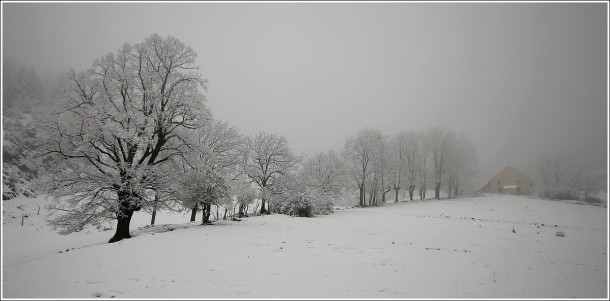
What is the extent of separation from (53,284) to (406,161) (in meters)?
57.7

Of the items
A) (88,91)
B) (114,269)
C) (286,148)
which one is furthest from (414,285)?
(286,148)

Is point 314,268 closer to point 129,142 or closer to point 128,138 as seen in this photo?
point 128,138

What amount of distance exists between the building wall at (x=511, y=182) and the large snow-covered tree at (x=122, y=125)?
290ft

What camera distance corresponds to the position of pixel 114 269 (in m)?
9.55

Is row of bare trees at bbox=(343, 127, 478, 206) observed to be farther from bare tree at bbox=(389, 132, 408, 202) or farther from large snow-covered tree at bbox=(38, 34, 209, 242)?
large snow-covered tree at bbox=(38, 34, 209, 242)

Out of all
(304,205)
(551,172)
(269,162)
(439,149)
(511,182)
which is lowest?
(304,205)

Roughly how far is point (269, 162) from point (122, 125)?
23646 millimetres

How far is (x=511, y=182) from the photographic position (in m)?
76.4

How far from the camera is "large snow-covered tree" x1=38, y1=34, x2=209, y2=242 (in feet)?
48.2

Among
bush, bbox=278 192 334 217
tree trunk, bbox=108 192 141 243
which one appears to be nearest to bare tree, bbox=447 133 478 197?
bush, bbox=278 192 334 217

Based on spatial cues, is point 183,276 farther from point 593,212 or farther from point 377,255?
point 593,212

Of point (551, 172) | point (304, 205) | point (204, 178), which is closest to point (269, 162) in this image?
point (304, 205)

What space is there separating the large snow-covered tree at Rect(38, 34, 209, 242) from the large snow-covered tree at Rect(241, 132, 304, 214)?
65.3ft

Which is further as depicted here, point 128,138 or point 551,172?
point 551,172
